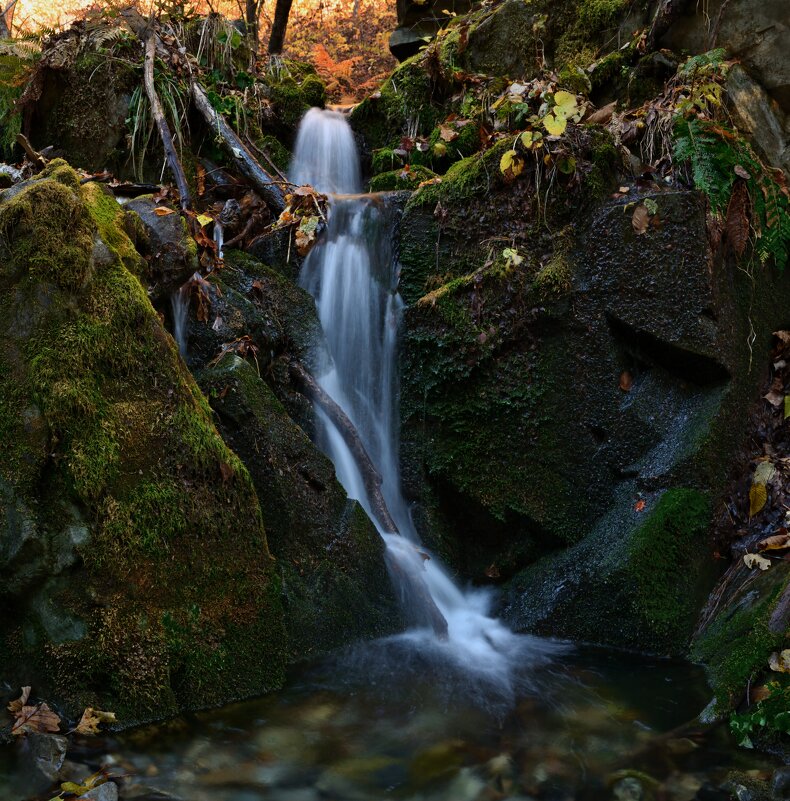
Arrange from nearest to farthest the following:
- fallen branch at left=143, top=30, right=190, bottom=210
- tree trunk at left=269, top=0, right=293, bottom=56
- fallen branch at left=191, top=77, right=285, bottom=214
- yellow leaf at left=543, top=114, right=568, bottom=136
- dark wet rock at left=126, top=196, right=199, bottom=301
Answer: dark wet rock at left=126, top=196, right=199, bottom=301 → yellow leaf at left=543, top=114, right=568, bottom=136 → fallen branch at left=143, top=30, right=190, bottom=210 → fallen branch at left=191, top=77, right=285, bottom=214 → tree trunk at left=269, top=0, right=293, bottom=56

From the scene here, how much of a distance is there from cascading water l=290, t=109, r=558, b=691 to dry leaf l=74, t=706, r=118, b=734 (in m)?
1.68

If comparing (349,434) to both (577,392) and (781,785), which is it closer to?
(577,392)

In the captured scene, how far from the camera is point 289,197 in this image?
596 centimetres

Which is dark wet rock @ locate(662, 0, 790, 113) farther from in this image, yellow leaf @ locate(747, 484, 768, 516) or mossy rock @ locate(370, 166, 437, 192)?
yellow leaf @ locate(747, 484, 768, 516)

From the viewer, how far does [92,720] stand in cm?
285

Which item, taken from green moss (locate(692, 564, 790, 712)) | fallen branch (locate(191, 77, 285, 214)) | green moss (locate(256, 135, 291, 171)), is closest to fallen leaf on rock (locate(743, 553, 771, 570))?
green moss (locate(692, 564, 790, 712))

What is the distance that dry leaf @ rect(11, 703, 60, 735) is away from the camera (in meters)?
2.72

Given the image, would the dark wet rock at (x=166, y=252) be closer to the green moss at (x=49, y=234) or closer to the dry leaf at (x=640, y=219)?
the green moss at (x=49, y=234)

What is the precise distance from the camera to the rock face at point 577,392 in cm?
458

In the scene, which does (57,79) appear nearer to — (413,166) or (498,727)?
(413,166)

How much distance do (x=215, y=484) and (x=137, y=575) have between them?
1.93ft

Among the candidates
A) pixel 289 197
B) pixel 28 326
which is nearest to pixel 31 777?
pixel 28 326

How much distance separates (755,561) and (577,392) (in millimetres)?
1541

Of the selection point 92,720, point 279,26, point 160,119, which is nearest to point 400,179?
point 160,119
